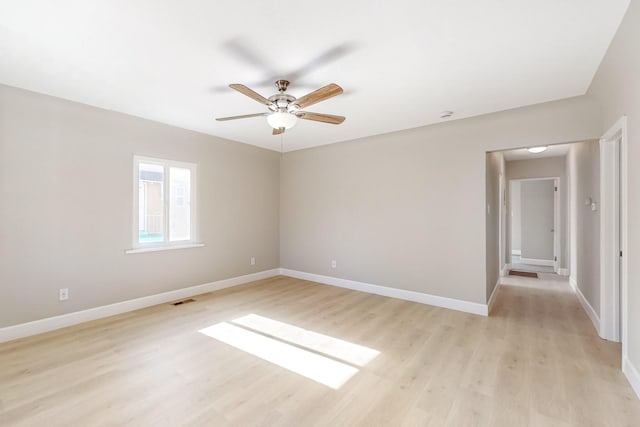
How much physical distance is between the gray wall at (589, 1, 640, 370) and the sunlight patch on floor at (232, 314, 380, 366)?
75.2 inches

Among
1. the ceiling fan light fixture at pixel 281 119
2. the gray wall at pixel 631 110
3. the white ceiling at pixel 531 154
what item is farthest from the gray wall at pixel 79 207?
the white ceiling at pixel 531 154

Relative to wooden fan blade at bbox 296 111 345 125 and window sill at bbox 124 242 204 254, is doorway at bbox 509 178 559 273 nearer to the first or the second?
wooden fan blade at bbox 296 111 345 125

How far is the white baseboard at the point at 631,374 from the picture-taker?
199cm

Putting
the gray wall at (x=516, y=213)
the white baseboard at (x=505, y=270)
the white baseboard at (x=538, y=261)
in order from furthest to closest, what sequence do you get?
the gray wall at (x=516, y=213) → the white baseboard at (x=538, y=261) → the white baseboard at (x=505, y=270)

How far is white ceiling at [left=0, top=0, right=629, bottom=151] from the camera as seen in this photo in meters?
1.79

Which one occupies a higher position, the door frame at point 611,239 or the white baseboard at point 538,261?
the door frame at point 611,239

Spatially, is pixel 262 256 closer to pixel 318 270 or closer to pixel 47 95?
pixel 318 270

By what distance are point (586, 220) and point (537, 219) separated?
13.5 feet

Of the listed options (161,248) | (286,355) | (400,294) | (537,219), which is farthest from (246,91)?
(537,219)

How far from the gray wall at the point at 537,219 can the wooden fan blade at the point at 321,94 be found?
24.9ft

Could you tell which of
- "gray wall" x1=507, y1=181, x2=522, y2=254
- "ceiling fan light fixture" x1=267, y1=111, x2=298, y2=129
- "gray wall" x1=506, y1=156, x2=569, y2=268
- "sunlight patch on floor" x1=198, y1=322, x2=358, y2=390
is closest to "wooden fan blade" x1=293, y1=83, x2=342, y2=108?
"ceiling fan light fixture" x1=267, y1=111, x2=298, y2=129

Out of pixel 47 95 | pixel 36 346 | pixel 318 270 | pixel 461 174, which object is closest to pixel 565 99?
pixel 461 174

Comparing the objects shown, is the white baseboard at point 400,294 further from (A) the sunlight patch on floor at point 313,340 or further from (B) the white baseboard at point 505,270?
(B) the white baseboard at point 505,270

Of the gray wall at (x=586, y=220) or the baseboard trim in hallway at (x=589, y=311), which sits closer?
the baseboard trim in hallway at (x=589, y=311)
